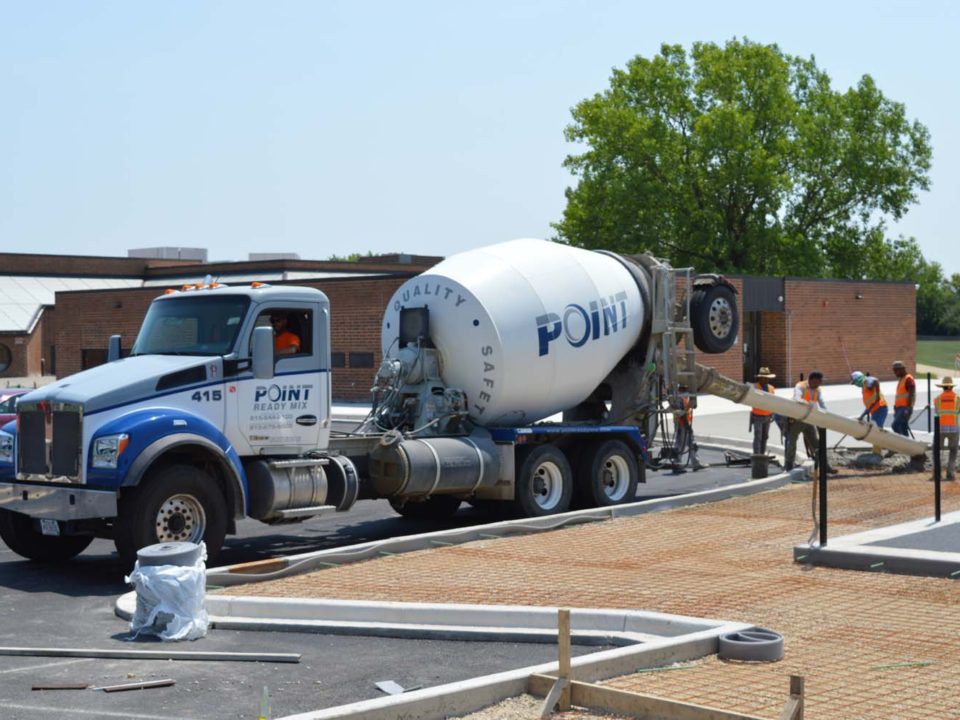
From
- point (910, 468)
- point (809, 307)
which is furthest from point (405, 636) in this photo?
point (809, 307)

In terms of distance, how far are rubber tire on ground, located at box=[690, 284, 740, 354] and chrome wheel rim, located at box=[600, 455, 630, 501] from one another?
8.19 ft

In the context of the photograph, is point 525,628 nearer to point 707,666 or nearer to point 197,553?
point 707,666

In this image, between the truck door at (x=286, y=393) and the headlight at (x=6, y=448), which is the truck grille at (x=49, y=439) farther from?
the truck door at (x=286, y=393)

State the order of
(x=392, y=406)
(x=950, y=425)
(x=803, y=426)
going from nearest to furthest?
(x=392, y=406), (x=950, y=425), (x=803, y=426)

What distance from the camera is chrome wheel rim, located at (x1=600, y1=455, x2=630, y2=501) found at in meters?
18.0

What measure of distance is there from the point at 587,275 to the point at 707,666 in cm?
938

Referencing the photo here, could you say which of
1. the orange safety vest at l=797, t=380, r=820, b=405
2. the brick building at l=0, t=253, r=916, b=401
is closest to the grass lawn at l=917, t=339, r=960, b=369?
the brick building at l=0, t=253, r=916, b=401

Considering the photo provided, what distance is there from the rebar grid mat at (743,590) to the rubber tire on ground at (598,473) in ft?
3.57

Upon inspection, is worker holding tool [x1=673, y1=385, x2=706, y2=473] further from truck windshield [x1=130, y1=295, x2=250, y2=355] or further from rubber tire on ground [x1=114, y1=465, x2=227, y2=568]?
rubber tire on ground [x1=114, y1=465, x2=227, y2=568]

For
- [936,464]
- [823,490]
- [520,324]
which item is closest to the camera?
[823,490]

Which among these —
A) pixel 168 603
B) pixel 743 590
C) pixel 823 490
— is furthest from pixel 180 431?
pixel 823 490

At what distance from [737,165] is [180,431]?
2043 inches

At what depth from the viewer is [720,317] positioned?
19.7 m

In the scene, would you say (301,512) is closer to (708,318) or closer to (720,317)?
(708,318)
